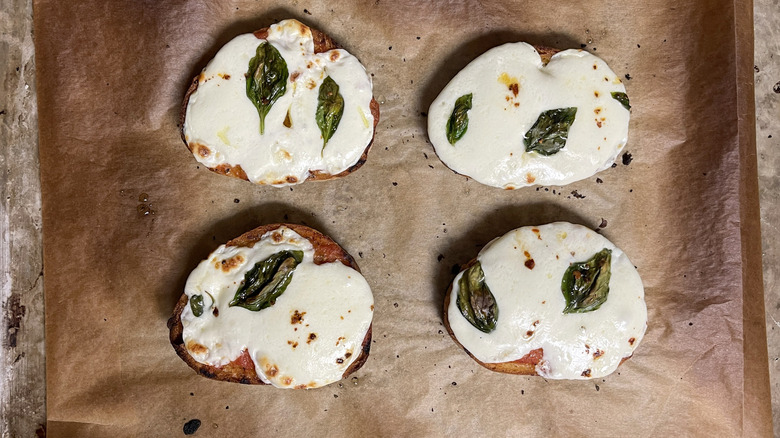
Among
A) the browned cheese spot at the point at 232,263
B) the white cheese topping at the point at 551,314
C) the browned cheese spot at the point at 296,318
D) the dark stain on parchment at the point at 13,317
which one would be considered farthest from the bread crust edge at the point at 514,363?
the dark stain on parchment at the point at 13,317

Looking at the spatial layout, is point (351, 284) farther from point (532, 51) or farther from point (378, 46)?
point (532, 51)

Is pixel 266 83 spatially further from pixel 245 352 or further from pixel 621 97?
pixel 621 97

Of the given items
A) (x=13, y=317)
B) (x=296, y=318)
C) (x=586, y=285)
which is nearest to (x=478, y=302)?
(x=586, y=285)

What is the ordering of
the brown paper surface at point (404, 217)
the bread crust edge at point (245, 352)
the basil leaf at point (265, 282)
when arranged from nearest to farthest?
the basil leaf at point (265, 282) → the bread crust edge at point (245, 352) → the brown paper surface at point (404, 217)

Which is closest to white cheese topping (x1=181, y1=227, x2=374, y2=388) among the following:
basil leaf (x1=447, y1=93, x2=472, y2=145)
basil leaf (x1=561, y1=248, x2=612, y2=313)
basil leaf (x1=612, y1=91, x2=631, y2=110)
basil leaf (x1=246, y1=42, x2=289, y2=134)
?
basil leaf (x1=246, y1=42, x2=289, y2=134)

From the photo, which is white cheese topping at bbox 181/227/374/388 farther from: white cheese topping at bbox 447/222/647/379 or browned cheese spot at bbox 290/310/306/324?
white cheese topping at bbox 447/222/647/379

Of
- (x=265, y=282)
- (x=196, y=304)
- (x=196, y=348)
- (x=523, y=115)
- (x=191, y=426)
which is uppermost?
(x=523, y=115)

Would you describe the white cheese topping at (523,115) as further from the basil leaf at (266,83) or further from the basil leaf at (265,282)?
the basil leaf at (265,282)
